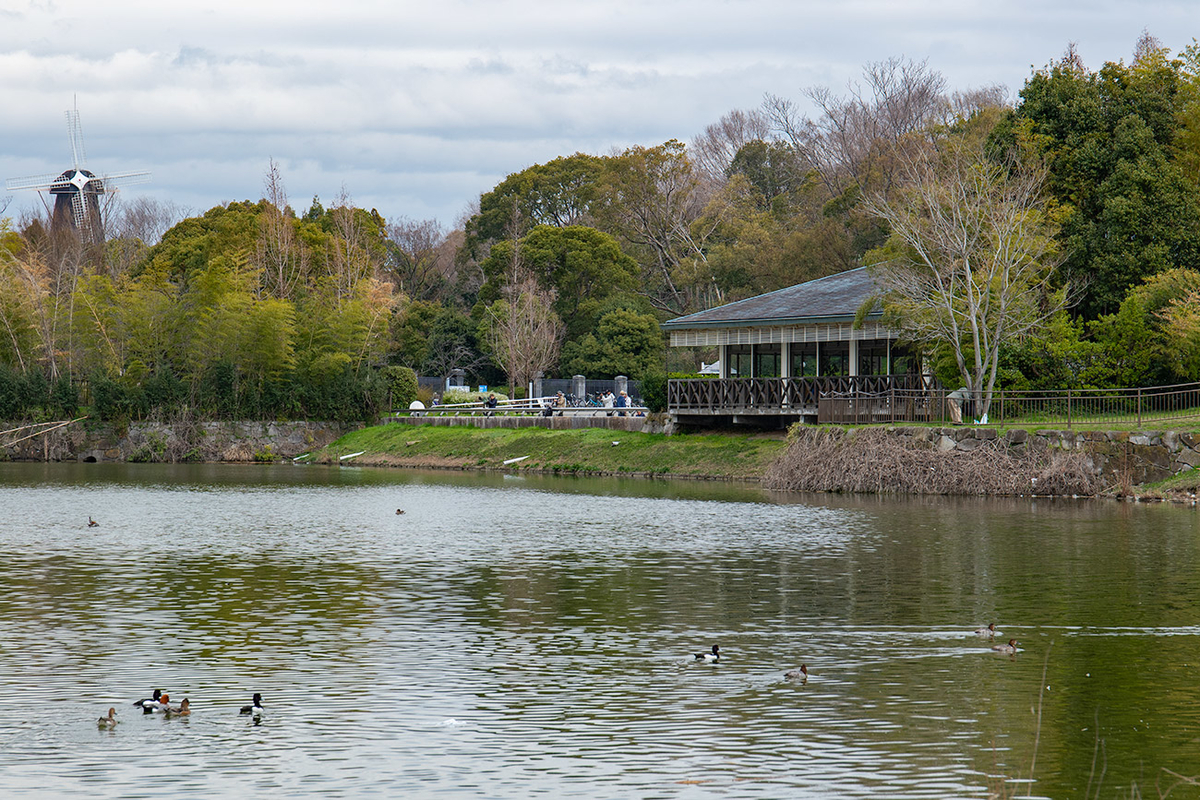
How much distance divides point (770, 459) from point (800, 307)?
680 centimetres

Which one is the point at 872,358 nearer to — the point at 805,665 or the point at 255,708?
the point at 805,665

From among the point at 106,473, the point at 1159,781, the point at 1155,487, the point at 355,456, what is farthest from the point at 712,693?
the point at 355,456

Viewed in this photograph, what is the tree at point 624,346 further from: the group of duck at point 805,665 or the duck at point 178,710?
the duck at point 178,710

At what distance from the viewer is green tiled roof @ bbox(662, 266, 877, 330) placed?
43156 millimetres

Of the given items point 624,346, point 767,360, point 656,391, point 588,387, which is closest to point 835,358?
point 767,360

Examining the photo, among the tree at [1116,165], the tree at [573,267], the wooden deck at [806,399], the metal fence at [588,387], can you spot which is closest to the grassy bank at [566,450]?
the wooden deck at [806,399]

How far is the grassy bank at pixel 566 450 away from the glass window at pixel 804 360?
3.78 m

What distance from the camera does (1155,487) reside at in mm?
30953

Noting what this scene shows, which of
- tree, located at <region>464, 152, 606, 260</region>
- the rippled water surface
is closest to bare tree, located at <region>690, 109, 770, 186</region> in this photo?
tree, located at <region>464, 152, 606, 260</region>

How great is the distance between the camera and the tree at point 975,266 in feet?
120

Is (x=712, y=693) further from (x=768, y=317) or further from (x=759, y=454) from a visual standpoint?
(x=768, y=317)

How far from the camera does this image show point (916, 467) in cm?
3372

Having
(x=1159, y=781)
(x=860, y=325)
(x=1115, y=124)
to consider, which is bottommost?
(x=1159, y=781)

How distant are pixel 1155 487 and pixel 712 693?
23141 mm
